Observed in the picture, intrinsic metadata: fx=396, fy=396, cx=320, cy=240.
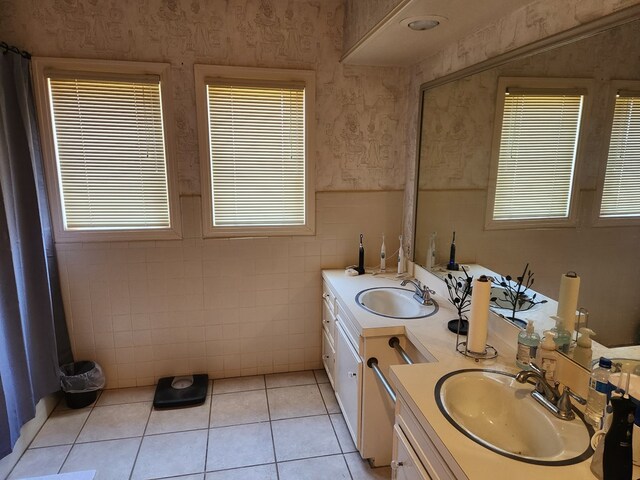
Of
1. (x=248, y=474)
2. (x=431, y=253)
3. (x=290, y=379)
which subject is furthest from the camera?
(x=290, y=379)

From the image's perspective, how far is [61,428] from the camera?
262 centimetres

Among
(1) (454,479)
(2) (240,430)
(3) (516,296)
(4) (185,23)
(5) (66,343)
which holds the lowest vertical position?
(2) (240,430)

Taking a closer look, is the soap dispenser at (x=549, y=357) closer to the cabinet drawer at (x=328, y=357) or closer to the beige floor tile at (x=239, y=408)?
the cabinet drawer at (x=328, y=357)

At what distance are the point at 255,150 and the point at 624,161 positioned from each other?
2.19 metres

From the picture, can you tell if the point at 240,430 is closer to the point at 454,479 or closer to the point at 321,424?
the point at 321,424

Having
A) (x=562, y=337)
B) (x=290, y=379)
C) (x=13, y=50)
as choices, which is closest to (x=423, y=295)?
(x=562, y=337)

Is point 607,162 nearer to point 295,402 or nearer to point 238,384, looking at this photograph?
point 295,402

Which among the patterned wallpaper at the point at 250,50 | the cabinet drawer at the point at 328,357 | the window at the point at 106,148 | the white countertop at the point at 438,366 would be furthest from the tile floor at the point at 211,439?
the patterned wallpaper at the point at 250,50

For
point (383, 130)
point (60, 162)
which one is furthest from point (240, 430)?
point (383, 130)

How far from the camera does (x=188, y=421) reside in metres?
2.69

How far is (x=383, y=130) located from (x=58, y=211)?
2370 millimetres

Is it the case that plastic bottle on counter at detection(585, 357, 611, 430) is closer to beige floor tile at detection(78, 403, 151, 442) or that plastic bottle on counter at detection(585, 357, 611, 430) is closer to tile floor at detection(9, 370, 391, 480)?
tile floor at detection(9, 370, 391, 480)

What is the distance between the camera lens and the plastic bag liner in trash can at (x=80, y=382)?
9.09 feet

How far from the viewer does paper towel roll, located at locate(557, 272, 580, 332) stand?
1512 mm
